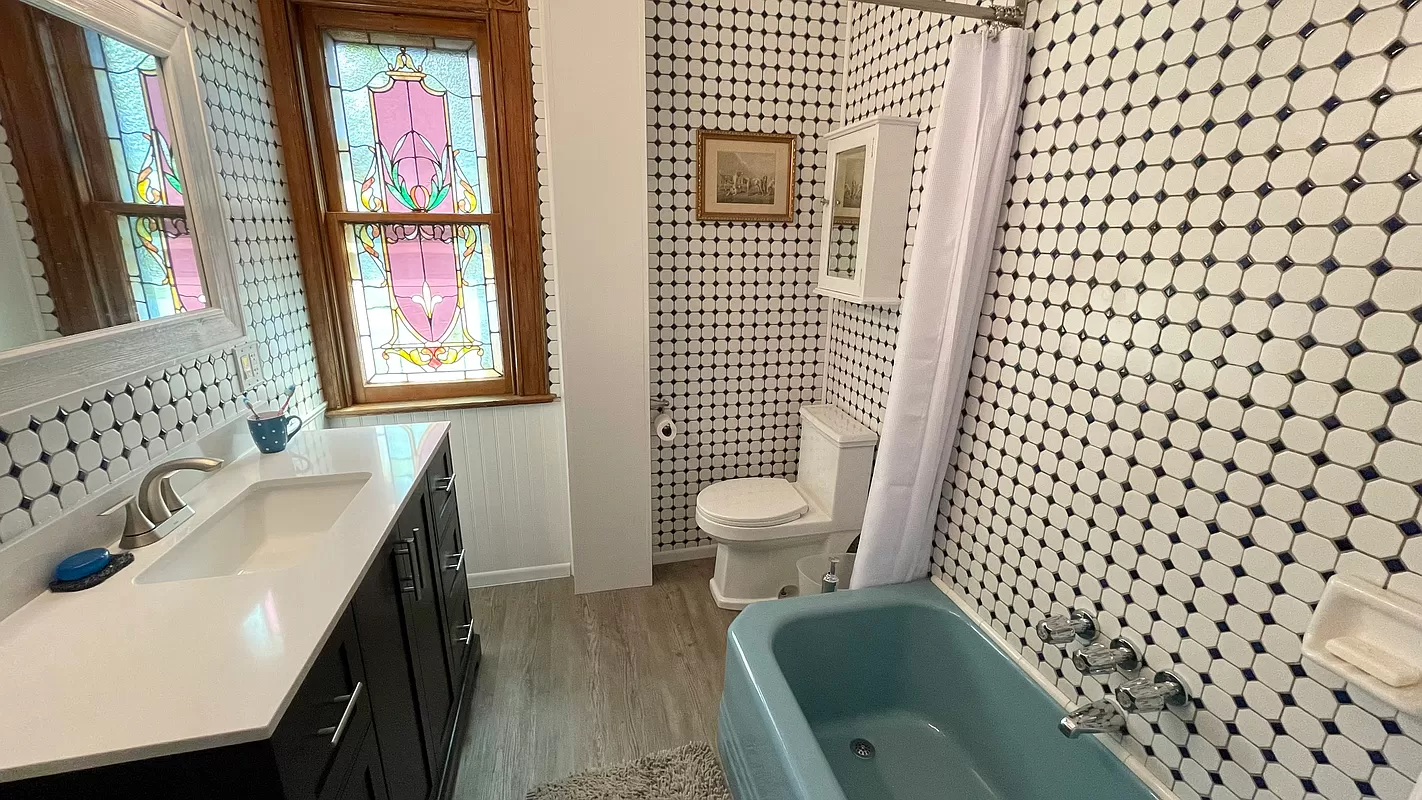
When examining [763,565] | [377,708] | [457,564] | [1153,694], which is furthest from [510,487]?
[1153,694]

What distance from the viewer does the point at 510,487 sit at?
244 cm

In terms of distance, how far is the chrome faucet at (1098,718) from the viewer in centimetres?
117

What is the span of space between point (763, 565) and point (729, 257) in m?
1.25

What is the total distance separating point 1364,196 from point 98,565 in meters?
2.09

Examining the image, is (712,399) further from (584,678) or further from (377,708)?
(377,708)

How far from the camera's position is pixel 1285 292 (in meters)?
0.92

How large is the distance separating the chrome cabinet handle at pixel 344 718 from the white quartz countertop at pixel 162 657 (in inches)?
5.7

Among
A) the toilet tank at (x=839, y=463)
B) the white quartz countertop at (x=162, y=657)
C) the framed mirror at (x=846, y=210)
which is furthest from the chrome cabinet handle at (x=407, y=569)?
the framed mirror at (x=846, y=210)

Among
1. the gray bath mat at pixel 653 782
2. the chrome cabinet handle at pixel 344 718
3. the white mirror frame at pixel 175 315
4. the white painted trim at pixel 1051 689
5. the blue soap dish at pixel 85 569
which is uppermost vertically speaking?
the white mirror frame at pixel 175 315

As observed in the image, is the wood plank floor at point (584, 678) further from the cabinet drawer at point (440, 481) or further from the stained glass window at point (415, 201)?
the stained glass window at point (415, 201)

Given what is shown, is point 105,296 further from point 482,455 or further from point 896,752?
point 896,752

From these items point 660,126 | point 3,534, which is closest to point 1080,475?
point 660,126

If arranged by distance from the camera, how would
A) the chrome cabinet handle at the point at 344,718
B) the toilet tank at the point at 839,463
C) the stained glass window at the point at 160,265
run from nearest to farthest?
the chrome cabinet handle at the point at 344,718 → the stained glass window at the point at 160,265 → the toilet tank at the point at 839,463

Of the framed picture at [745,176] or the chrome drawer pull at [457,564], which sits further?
the framed picture at [745,176]
